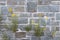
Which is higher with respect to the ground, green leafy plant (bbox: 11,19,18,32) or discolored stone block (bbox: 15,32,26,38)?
green leafy plant (bbox: 11,19,18,32)

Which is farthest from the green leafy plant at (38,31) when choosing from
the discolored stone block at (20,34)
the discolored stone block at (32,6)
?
the discolored stone block at (32,6)

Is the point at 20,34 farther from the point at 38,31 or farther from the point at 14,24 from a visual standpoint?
the point at 38,31

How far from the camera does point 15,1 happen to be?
3311mm

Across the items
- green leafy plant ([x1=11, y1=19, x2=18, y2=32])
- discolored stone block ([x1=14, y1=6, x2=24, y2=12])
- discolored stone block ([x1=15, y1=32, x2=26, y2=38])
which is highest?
discolored stone block ([x1=14, y1=6, x2=24, y2=12])

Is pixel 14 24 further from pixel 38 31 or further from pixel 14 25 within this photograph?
pixel 38 31

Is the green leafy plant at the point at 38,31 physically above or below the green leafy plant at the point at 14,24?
below

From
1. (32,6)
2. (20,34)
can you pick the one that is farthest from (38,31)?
(32,6)

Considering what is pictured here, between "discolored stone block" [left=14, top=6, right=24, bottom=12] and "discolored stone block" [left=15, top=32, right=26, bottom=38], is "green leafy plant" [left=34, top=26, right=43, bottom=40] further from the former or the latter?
"discolored stone block" [left=14, top=6, right=24, bottom=12]

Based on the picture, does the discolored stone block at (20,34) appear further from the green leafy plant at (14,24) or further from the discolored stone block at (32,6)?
the discolored stone block at (32,6)

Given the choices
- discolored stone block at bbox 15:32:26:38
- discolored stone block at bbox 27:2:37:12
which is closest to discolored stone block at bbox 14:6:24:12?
discolored stone block at bbox 27:2:37:12

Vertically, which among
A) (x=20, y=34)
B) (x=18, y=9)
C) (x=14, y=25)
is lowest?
(x=20, y=34)

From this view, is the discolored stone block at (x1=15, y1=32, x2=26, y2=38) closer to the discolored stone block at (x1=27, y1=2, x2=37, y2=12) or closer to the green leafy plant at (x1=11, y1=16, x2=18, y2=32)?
the green leafy plant at (x1=11, y1=16, x2=18, y2=32)

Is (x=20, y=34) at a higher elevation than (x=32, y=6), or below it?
below

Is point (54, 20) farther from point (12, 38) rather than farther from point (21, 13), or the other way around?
point (12, 38)
